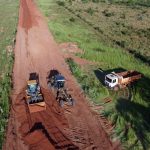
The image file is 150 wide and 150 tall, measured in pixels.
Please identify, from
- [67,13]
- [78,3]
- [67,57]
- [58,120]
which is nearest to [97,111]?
[58,120]

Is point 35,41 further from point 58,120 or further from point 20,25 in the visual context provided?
point 58,120

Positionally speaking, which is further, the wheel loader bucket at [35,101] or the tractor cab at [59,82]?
the tractor cab at [59,82]

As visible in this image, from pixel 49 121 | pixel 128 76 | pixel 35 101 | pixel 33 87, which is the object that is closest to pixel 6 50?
pixel 33 87

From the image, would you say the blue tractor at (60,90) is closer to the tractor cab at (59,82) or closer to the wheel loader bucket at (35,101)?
the tractor cab at (59,82)

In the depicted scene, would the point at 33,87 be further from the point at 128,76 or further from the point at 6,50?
the point at 6,50

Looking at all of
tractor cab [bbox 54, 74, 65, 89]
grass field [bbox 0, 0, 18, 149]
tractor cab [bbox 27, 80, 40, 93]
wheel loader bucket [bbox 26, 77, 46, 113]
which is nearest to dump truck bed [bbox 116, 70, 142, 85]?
tractor cab [bbox 54, 74, 65, 89]

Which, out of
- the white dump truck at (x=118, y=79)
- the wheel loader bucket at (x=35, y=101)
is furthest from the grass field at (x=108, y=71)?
the wheel loader bucket at (x=35, y=101)
